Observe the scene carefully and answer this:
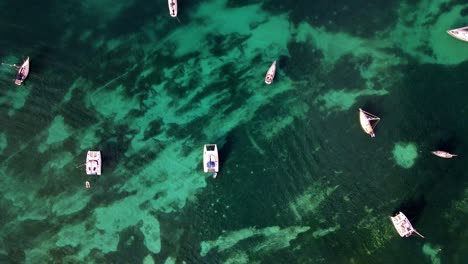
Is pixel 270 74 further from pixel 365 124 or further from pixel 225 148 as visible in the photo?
pixel 365 124

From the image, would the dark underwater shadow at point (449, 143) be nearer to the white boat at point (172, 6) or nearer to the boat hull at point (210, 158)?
the boat hull at point (210, 158)

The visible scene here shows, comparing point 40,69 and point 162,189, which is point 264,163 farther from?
point 40,69

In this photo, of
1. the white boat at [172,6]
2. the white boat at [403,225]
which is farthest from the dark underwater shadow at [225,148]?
the white boat at [403,225]

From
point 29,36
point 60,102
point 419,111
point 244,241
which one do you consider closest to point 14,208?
point 60,102

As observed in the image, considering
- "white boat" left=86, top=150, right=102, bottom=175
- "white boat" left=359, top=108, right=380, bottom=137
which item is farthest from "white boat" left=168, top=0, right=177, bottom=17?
"white boat" left=359, top=108, right=380, bottom=137

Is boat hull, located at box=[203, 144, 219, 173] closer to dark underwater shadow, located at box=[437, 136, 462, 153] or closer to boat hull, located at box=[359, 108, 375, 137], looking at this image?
boat hull, located at box=[359, 108, 375, 137]

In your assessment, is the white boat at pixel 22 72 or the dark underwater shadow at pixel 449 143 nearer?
the white boat at pixel 22 72
